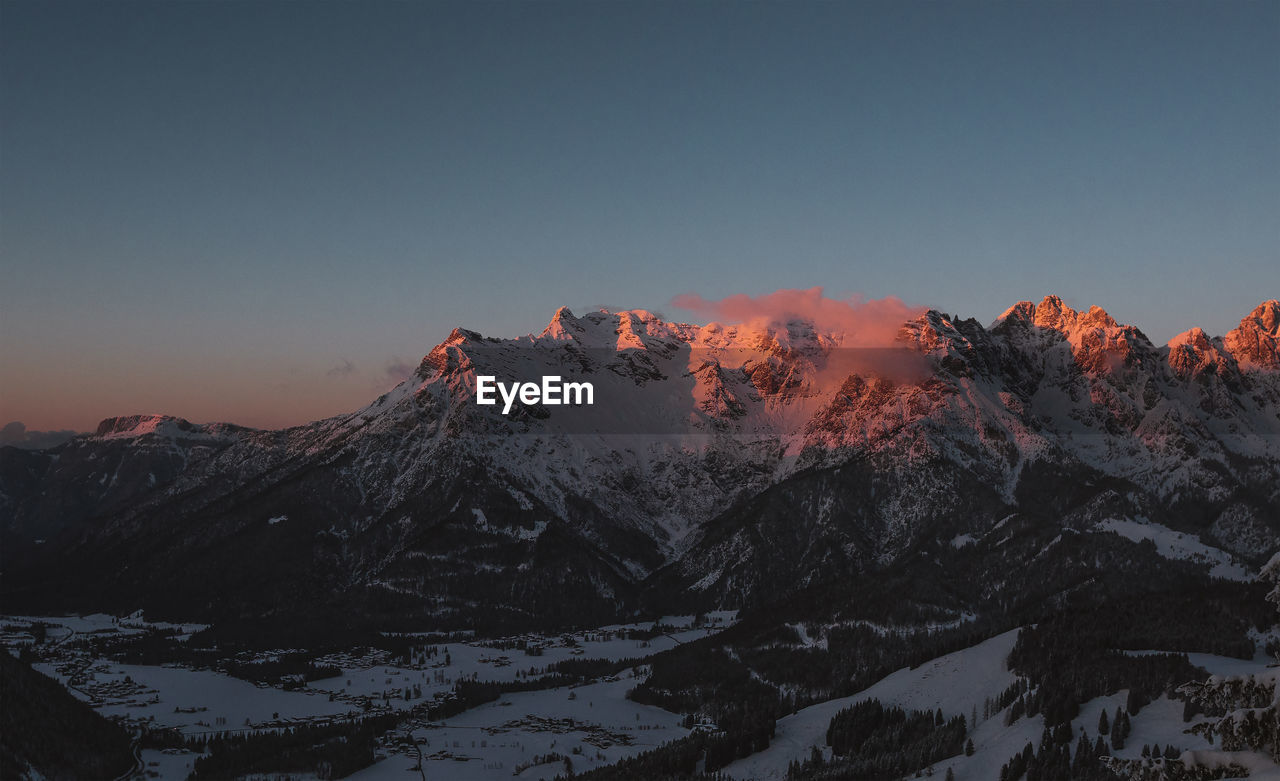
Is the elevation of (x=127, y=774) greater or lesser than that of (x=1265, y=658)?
lesser

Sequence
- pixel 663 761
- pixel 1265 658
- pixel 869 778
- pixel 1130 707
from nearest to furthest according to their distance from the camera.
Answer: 1. pixel 1130 707
2. pixel 869 778
3. pixel 1265 658
4. pixel 663 761

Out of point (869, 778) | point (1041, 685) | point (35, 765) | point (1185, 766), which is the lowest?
point (35, 765)

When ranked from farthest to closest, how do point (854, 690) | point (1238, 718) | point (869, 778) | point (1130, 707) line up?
point (854, 690), point (869, 778), point (1130, 707), point (1238, 718)

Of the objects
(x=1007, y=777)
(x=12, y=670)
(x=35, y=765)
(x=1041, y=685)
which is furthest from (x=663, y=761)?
(x=12, y=670)

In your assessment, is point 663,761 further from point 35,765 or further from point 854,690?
point 35,765

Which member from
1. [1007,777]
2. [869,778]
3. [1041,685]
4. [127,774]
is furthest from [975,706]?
[127,774]

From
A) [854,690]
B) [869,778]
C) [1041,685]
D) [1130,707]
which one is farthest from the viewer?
[854,690]

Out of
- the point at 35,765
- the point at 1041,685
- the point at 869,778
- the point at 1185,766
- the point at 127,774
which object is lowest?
the point at 127,774

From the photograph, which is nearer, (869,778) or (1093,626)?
(869,778)

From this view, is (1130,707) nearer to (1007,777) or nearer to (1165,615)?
(1007,777)
